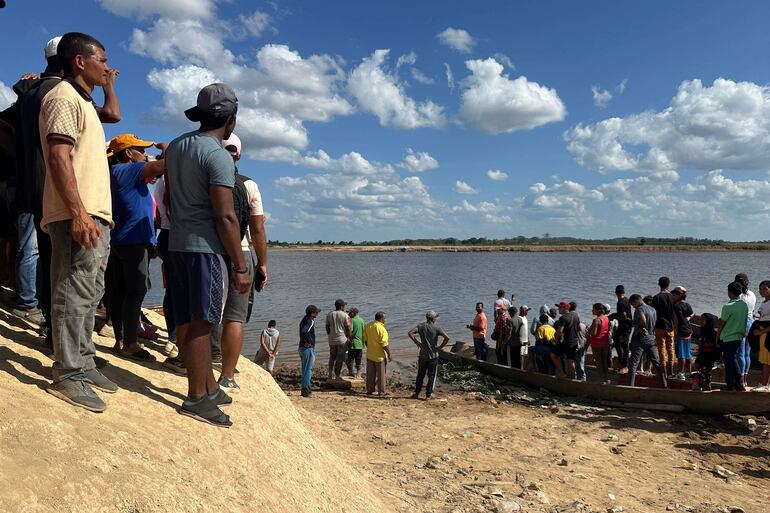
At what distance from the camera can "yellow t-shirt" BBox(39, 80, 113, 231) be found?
287 centimetres

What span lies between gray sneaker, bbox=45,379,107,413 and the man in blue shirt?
1379mm

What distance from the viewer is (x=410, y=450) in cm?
732

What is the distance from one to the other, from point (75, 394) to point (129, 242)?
1.66m

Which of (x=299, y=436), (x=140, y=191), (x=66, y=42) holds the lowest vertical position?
(x=299, y=436)

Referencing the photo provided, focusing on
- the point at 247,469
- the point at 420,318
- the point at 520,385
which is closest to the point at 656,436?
the point at 520,385

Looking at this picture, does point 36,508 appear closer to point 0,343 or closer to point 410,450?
point 0,343

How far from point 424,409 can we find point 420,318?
668 inches

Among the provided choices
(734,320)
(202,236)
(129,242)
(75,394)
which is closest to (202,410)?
(75,394)

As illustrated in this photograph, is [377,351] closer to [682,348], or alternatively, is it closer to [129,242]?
[682,348]

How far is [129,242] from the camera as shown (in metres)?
4.24

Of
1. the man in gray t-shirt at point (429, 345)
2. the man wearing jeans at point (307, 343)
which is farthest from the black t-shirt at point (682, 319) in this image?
the man wearing jeans at point (307, 343)

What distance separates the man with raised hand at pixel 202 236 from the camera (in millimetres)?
3174

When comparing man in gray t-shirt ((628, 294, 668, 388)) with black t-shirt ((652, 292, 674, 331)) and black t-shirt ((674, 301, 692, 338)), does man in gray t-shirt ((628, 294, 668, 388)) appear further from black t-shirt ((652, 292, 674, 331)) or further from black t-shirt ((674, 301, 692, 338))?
black t-shirt ((674, 301, 692, 338))

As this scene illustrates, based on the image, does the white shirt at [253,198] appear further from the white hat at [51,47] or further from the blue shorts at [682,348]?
the blue shorts at [682,348]
